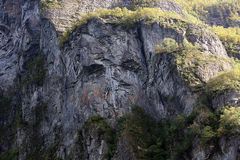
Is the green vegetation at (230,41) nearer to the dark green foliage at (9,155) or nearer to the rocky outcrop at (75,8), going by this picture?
the rocky outcrop at (75,8)

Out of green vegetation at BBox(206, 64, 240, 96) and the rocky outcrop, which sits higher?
green vegetation at BBox(206, 64, 240, 96)

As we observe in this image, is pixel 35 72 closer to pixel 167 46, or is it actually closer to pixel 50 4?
pixel 50 4

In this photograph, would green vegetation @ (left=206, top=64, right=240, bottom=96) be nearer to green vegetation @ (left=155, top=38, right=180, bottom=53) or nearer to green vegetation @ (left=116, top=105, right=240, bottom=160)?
green vegetation @ (left=116, top=105, right=240, bottom=160)

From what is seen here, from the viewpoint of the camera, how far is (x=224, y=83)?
4997 cm

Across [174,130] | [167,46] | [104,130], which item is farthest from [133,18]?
[174,130]

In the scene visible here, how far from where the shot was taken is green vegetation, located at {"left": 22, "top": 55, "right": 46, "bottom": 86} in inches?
2597

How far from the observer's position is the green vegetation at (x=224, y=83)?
49128 mm

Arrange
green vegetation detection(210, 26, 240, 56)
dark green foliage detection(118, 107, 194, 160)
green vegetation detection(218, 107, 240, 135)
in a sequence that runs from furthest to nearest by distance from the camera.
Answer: green vegetation detection(210, 26, 240, 56), dark green foliage detection(118, 107, 194, 160), green vegetation detection(218, 107, 240, 135)

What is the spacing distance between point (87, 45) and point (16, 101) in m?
14.9

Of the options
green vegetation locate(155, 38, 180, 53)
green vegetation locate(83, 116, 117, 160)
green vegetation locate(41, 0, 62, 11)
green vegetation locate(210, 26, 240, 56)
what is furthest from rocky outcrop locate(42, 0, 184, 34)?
green vegetation locate(83, 116, 117, 160)

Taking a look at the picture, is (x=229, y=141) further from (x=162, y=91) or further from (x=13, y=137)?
(x=13, y=137)

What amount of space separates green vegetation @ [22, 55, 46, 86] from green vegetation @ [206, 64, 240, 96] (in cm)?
2220

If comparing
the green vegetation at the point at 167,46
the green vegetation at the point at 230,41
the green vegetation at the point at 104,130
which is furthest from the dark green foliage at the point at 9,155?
the green vegetation at the point at 230,41

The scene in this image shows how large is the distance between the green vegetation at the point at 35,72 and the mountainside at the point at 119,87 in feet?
0.54
